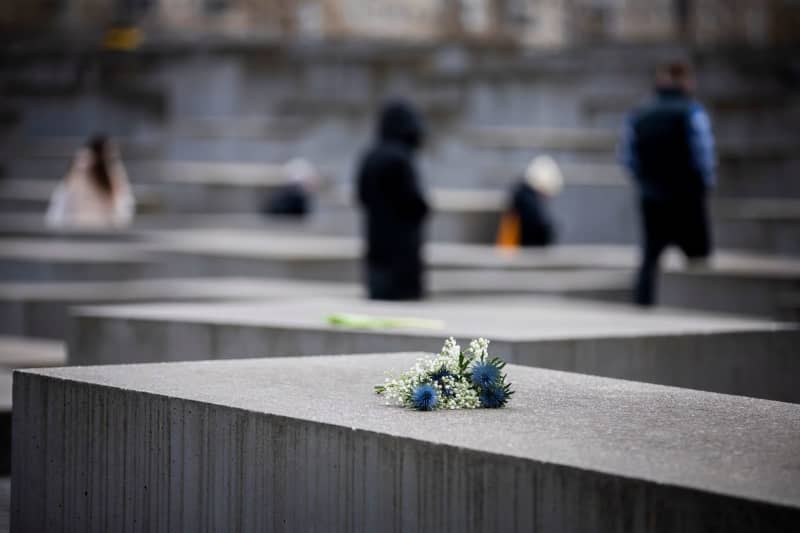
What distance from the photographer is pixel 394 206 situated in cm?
1324

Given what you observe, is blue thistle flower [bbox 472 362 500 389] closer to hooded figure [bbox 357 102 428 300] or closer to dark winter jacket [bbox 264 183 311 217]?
hooded figure [bbox 357 102 428 300]

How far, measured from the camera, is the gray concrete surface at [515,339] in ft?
28.7

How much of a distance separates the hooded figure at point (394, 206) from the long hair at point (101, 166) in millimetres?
9556

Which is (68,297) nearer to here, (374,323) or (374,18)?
(374,323)

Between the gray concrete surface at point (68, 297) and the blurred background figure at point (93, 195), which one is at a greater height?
the blurred background figure at point (93, 195)

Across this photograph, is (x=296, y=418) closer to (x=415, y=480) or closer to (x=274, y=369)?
(x=415, y=480)

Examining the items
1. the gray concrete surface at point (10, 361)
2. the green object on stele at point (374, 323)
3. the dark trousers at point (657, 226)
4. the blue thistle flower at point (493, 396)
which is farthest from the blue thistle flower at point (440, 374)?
the dark trousers at point (657, 226)

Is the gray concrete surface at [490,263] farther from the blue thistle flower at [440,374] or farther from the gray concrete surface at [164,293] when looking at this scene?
the blue thistle flower at [440,374]

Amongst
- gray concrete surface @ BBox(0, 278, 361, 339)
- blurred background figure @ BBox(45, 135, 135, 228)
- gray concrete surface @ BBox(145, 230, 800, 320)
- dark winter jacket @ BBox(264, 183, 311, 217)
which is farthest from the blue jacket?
dark winter jacket @ BBox(264, 183, 311, 217)

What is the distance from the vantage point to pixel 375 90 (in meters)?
31.8

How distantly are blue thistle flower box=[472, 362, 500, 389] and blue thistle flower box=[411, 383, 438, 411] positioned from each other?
17cm

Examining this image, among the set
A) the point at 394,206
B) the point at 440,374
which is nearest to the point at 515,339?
the point at 440,374

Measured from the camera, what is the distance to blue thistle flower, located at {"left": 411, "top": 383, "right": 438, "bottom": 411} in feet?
18.4

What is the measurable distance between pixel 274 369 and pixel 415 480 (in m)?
1.95
